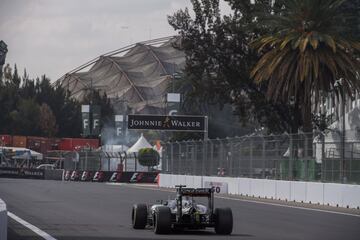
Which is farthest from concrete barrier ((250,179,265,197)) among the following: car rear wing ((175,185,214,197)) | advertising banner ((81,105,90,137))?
advertising banner ((81,105,90,137))

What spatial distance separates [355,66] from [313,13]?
3.79m

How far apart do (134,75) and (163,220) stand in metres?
164

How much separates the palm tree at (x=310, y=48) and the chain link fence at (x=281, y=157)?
17.6 feet

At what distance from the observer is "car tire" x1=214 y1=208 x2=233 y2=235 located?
17.2 metres

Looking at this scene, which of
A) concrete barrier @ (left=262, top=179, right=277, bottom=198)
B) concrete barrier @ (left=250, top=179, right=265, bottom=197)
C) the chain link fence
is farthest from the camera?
concrete barrier @ (left=250, top=179, right=265, bottom=197)

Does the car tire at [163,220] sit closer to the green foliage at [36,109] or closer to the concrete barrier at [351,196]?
the concrete barrier at [351,196]

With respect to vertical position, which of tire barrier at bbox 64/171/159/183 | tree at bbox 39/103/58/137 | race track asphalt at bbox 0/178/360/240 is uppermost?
tree at bbox 39/103/58/137

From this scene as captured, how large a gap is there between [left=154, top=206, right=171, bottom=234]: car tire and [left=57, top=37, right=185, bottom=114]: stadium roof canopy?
15014 centimetres

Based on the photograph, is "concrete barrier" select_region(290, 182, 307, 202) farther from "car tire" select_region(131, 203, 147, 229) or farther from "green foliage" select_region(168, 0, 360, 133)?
"car tire" select_region(131, 203, 147, 229)

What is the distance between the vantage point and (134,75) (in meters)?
180

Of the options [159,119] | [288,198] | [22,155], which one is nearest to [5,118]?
[22,155]

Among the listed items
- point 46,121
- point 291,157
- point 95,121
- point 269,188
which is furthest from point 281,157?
point 46,121

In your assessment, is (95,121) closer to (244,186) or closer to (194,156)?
(194,156)

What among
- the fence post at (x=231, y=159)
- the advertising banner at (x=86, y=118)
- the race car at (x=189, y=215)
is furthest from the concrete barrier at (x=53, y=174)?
the race car at (x=189, y=215)
